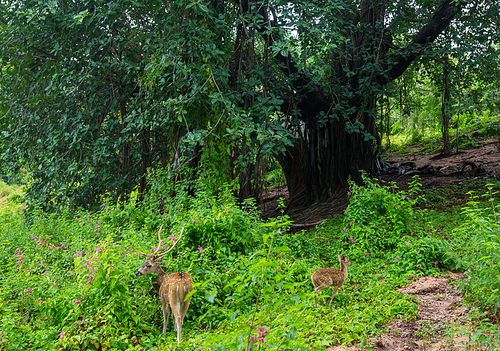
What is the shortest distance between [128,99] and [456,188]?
6715 mm

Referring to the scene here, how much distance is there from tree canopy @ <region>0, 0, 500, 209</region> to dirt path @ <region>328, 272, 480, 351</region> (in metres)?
2.75

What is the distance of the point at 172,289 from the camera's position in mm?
3441

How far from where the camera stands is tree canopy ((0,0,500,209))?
6035 millimetres

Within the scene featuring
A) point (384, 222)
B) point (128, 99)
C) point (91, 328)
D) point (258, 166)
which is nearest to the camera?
point (91, 328)

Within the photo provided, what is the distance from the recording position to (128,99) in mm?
7609

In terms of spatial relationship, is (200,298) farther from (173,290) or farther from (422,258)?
(422,258)

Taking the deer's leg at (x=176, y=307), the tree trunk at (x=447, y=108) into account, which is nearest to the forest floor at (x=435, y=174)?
the tree trunk at (x=447, y=108)

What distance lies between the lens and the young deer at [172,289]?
3.40 m

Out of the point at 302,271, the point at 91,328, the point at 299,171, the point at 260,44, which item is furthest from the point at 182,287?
the point at 260,44

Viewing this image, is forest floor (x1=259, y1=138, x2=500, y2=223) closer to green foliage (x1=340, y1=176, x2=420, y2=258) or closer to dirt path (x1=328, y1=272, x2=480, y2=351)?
green foliage (x1=340, y1=176, x2=420, y2=258)

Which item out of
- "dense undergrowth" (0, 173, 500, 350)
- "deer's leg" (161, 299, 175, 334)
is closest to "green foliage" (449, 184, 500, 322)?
"dense undergrowth" (0, 173, 500, 350)

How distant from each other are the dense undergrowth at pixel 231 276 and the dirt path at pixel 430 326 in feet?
0.34

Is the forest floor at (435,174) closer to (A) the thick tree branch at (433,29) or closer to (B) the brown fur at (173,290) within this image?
(A) the thick tree branch at (433,29)

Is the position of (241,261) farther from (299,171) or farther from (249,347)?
(299,171)
